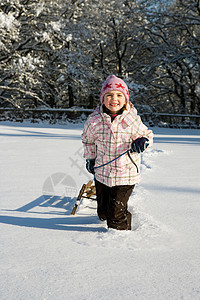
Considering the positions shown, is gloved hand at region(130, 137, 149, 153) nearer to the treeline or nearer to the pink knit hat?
the pink knit hat

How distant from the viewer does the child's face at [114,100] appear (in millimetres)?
2229

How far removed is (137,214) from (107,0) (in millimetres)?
16918

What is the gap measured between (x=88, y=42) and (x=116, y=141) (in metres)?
17.4

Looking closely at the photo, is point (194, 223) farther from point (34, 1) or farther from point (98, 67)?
point (98, 67)

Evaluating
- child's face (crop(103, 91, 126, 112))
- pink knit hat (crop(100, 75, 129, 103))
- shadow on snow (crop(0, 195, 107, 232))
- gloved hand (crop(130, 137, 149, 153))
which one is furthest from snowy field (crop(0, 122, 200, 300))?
pink knit hat (crop(100, 75, 129, 103))

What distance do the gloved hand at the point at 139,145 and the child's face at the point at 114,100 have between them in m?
0.30

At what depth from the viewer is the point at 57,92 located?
60.9 ft

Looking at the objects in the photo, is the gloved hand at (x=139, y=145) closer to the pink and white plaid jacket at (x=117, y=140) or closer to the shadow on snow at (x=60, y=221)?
the pink and white plaid jacket at (x=117, y=140)

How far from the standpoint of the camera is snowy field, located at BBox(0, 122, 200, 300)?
5.20 feet

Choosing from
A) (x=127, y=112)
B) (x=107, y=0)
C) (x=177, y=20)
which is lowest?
(x=127, y=112)

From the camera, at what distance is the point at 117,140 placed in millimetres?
2246

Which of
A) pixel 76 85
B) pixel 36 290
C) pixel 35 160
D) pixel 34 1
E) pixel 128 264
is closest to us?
pixel 36 290

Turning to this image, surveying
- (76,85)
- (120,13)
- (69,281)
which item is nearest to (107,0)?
(120,13)

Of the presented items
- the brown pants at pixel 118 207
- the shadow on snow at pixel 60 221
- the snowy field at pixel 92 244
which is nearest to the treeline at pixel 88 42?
the snowy field at pixel 92 244
